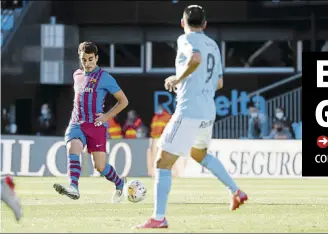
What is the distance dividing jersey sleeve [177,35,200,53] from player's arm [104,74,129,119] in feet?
11.2

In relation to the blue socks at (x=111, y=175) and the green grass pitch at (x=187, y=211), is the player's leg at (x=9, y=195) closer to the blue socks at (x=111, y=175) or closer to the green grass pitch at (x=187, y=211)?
the green grass pitch at (x=187, y=211)

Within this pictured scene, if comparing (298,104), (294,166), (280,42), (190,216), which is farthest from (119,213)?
(280,42)

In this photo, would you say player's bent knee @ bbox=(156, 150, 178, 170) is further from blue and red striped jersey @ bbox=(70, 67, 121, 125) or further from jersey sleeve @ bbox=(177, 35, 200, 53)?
blue and red striped jersey @ bbox=(70, 67, 121, 125)

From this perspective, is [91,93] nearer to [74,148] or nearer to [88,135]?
[88,135]

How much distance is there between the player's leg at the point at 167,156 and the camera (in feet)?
38.2

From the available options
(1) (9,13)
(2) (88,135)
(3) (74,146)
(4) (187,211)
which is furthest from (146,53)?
(4) (187,211)

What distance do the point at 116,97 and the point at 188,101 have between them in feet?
11.1

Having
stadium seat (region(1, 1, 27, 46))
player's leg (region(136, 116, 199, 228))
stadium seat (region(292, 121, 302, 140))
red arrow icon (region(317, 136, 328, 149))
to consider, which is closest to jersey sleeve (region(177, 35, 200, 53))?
player's leg (region(136, 116, 199, 228))

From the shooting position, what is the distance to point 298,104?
32.5 meters

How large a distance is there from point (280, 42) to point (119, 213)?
826 inches

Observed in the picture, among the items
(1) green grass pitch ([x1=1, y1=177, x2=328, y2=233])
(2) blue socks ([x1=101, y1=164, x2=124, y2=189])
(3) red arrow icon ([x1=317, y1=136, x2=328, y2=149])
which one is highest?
(3) red arrow icon ([x1=317, y1=136, x2=328, y2=149])

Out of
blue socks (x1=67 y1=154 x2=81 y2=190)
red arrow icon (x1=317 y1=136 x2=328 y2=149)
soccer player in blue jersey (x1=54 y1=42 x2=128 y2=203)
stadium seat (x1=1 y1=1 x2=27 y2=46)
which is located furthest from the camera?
stadium seat (x1=1 y1=1 x2=27 y2=46)

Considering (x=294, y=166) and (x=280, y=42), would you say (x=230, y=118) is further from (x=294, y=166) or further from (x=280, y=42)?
(x=294, y=166)

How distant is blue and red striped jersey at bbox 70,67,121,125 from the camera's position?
1526 centimetres
